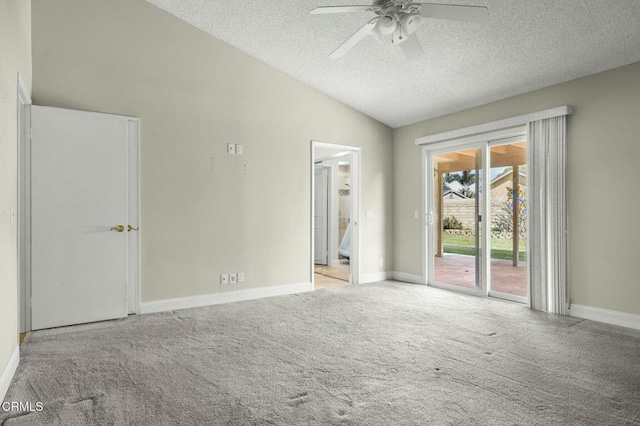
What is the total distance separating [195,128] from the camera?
456cm

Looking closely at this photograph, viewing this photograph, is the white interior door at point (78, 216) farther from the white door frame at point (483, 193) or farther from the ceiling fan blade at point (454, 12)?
the white door frame at point (483, 193)

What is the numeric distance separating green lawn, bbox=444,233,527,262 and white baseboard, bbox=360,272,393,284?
3.74 feet

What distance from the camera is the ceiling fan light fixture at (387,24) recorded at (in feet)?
8.99

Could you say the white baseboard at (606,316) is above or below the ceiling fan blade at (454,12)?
below

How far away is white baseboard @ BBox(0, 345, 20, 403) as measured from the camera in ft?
7.37

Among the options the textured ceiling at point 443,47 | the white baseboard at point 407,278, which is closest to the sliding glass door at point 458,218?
the white baseboard at point 407,278

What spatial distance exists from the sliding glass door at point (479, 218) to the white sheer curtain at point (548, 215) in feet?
0.82

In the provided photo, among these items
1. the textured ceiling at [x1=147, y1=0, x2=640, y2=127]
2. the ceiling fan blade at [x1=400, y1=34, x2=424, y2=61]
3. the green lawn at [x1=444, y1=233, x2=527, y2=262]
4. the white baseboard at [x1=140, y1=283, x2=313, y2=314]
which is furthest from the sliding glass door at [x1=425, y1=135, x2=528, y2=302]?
the ceiling fan blade at [x1=400, y1=34, x2=424, y2=61]

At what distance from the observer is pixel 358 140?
19.8 feet

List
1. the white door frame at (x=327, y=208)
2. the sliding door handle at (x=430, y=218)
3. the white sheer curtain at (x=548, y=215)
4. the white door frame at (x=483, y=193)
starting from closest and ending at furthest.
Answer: the white sheer curtain at (x=548, y=215) < the white door frame at (x=483, y=193) < the sliding door handle at (x=430, y=218) < the white door frame at (x=327, y=208)

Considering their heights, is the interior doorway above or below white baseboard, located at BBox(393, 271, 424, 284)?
above

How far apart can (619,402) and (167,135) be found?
4618 millimetres

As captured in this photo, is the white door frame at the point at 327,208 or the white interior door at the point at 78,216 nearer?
the white interior door at the point at 78,216

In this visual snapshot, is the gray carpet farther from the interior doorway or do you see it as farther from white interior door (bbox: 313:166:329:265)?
white interior door (bbox: 313:166:329:265)
